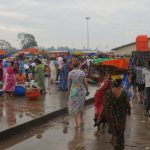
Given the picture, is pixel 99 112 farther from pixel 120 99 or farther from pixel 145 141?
pixel 120 99

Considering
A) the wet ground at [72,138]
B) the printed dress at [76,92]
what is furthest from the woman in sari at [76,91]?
the wet ground at [72,138]

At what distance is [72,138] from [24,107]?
3919 millimetres

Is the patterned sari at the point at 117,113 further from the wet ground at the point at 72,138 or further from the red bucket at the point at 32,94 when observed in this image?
the red bucket at the point at 32,94

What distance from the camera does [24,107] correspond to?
39.0 ft

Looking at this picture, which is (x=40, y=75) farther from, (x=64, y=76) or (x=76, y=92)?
(x=76, y=92)

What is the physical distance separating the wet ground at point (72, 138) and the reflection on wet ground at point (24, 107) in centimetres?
50

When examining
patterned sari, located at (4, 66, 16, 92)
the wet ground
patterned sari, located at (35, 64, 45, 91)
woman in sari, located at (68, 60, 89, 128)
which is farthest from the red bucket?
woman in sari, located at (68, 60, 89, 128)

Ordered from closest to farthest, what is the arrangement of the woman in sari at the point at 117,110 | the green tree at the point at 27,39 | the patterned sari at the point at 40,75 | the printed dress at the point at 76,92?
the woman in sari at the point at 117,110, the printed dress at the point at 76,92, the patterned sari at the point at 40,75, the green tree at the point at 27,39

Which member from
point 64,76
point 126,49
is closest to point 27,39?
point 126,49

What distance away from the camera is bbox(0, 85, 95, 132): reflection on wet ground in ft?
31.2

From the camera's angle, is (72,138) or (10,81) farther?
(10,81)

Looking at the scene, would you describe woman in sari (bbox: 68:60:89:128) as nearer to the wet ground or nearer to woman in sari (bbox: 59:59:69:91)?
the wet ground

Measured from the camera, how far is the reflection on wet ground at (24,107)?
9.50 m

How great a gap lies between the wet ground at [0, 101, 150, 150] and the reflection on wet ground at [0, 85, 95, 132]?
496 mm
